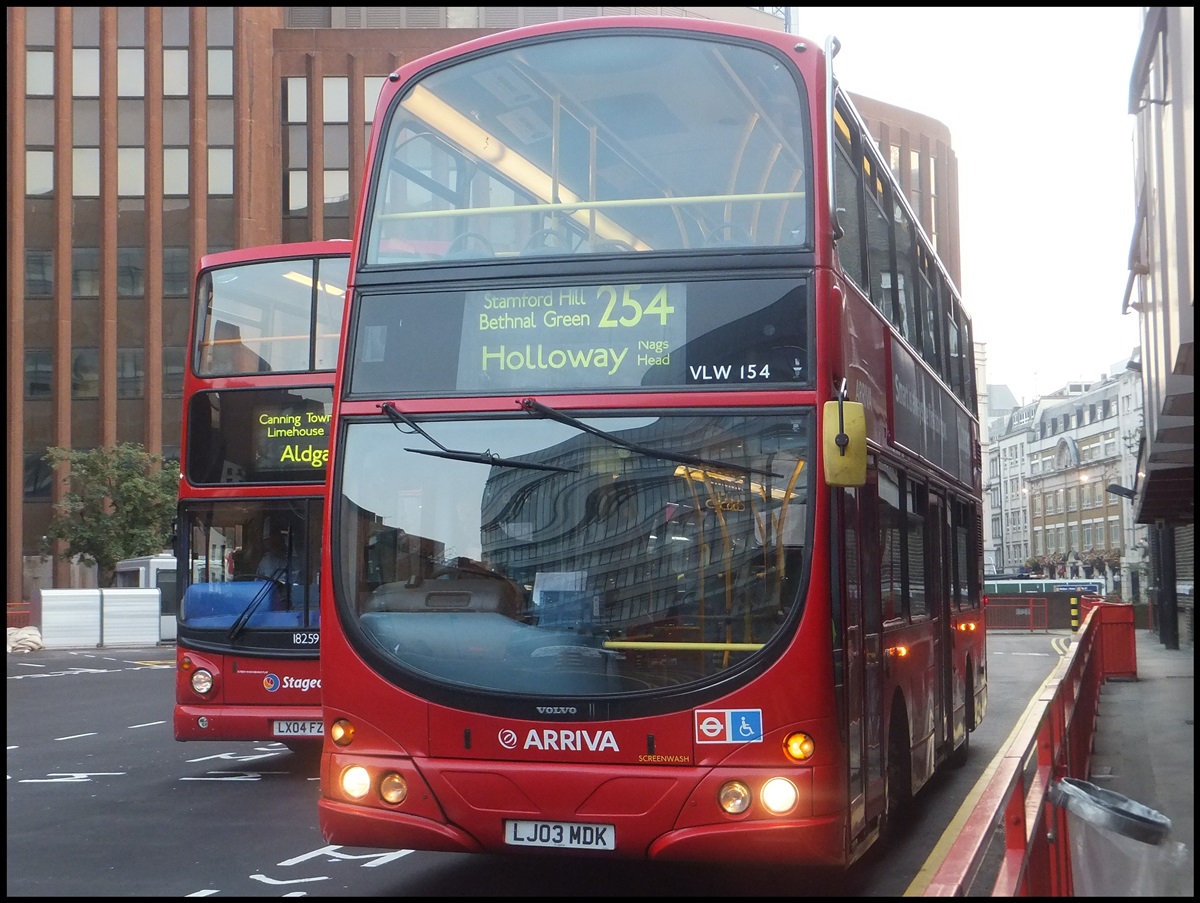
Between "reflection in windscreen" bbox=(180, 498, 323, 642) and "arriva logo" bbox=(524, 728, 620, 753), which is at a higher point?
"reflection in windscreen" bbox=(180, 498, 323, 642)

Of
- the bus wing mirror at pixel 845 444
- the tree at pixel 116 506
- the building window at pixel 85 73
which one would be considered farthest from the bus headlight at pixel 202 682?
the building window at pixel 85 73

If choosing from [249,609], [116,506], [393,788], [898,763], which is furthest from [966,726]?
[116,506]

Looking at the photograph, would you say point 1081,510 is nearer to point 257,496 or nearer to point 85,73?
point 85,73

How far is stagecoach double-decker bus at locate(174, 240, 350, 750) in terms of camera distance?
39.3 ft

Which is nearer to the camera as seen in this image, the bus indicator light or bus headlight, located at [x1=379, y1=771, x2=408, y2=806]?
the bus indicator light

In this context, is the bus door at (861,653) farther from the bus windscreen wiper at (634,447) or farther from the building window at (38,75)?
the building window at (38,75)

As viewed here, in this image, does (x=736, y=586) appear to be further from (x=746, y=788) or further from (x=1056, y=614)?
(x=1056, y=614)

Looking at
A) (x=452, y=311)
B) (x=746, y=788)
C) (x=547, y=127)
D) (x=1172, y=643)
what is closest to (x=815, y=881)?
(x=746, y=788)

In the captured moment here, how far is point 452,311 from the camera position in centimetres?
741

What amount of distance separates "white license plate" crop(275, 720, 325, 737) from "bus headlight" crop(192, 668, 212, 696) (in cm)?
65

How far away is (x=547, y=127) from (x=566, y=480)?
6.51ft

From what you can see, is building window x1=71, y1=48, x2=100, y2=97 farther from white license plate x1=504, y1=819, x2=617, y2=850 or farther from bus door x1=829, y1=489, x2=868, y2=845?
white license plate x1=504, y1=819, x2=617, y2=850

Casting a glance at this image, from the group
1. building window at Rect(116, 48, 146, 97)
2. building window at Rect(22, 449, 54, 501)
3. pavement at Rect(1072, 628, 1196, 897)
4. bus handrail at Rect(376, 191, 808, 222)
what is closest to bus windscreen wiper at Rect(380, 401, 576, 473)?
bus handrail at Rect(376, 191, 808, 222)

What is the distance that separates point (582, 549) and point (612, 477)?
0.37 meters
